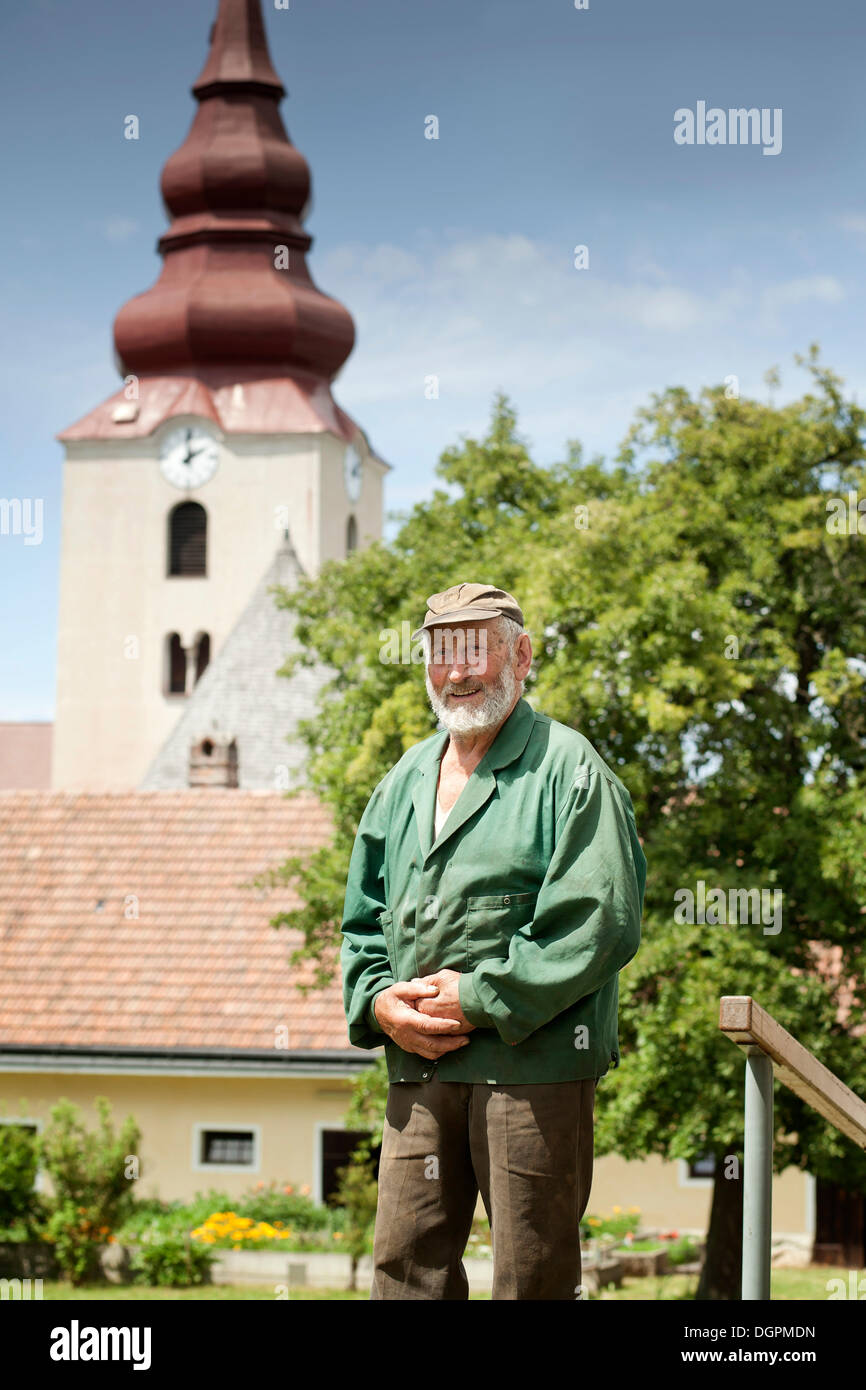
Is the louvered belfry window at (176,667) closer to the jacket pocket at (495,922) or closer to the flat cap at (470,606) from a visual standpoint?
the flat cap at (470,606)

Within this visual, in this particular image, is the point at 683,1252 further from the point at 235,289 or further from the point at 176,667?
the point at 235,289

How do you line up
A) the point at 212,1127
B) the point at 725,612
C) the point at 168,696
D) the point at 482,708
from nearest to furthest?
the point at 482,708 < the point at 725,612 < the point at 212,1127 < the point at 168,696

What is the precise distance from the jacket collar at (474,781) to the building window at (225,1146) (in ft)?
55.9

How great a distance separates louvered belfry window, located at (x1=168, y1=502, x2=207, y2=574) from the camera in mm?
56594

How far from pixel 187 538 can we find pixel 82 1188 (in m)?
39.6

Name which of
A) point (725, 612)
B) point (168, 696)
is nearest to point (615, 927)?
point (725, 612)

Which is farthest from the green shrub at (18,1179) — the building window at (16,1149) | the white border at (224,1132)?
the white border at (224,1132)

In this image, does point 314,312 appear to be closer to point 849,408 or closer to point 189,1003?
point 189,1003

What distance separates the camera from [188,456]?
56406mm

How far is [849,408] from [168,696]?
41.5 meters

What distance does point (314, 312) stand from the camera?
57188 millimetres

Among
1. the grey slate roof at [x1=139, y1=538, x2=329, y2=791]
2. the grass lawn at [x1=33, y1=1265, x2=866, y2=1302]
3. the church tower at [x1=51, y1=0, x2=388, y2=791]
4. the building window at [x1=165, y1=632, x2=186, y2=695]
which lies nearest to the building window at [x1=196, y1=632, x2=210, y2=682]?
the church tower at [x1=51, y1=0, x2=388, y2=791]

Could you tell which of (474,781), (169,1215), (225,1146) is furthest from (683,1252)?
(474,781)

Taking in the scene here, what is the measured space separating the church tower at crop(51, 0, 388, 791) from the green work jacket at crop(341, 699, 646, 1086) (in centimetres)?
5024
